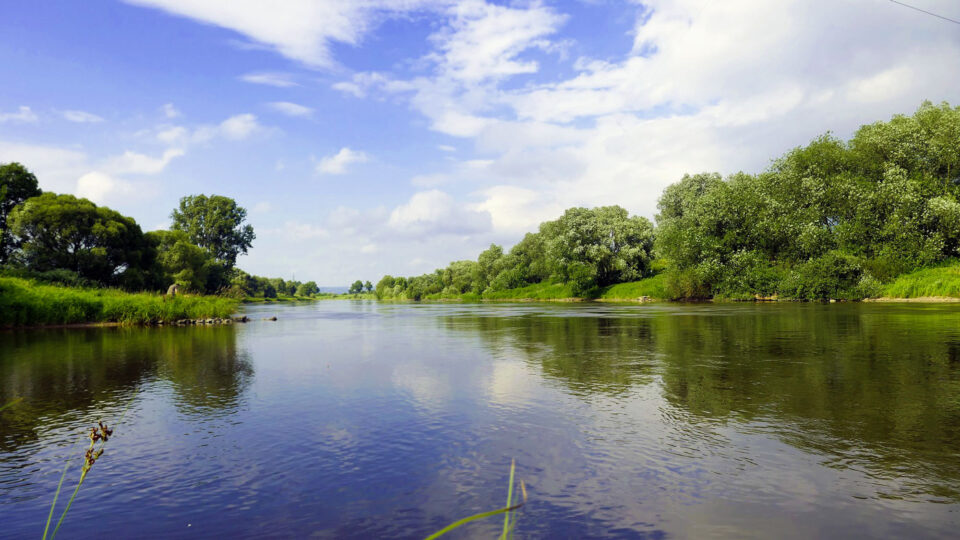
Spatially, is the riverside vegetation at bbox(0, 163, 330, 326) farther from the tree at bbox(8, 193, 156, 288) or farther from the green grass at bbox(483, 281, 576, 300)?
the green grass at bbox(483, 281, 576, 300)

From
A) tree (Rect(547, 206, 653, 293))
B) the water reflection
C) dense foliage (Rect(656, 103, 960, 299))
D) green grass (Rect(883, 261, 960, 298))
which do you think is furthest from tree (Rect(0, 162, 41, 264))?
green grass (Rect(883, 261, 960, 298))

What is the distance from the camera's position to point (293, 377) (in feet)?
55.9

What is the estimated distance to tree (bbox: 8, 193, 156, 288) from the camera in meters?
51.8

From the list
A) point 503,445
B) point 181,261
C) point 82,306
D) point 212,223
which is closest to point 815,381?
point 503,445

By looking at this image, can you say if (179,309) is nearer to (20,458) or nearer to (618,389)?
(20,458)

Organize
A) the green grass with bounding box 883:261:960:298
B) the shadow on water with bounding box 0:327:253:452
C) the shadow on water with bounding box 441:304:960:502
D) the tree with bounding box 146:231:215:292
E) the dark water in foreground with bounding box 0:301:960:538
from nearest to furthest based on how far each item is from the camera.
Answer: the dark water in foreground with bounding box 0:301:960:538 → the shadow on water with bounding box 441:304:960:502 → the shadow on water with bounding box 0:327:253:452 → the green grass with bounding box 883:261:960:298 → the tree with bounding box 146:231:215:292

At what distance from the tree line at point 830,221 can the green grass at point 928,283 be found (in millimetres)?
1346

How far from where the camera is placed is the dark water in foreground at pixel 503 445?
20.6 feet

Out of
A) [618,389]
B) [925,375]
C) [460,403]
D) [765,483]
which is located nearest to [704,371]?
[618,389]

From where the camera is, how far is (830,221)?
68.1 meters

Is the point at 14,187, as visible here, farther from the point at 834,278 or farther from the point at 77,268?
the point at 834,278

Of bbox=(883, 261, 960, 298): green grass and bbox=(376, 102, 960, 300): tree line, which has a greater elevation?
bbox=(376, 102, 960, 300): tree line

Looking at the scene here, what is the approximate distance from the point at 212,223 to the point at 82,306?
86777mm

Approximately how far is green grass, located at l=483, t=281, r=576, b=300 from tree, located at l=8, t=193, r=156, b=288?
6943 cm
